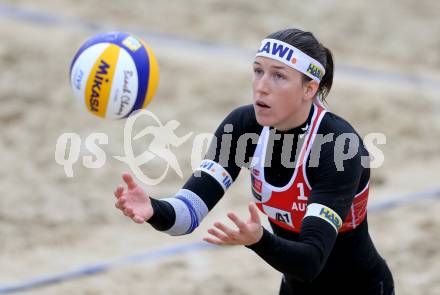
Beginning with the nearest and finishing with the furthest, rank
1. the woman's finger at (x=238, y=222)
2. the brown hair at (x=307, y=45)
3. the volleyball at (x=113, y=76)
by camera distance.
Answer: the woman's finger at (x=238, y=222), the brown hair at (x=307, y=45), the volleyball at (x=113, y=76)

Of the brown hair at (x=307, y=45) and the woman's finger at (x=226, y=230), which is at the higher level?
the brown hair at (x=307, y=45)

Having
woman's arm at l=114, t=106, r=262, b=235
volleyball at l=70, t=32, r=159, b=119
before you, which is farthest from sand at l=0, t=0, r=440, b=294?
woman's arm at l=114, t=106, r=262, b=235

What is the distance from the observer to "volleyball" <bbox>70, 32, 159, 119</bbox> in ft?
15.0

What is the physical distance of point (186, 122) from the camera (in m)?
8.79

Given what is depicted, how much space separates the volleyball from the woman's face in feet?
4.28

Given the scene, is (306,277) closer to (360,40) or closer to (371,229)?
(371,229)

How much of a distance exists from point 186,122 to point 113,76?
13.8 feet

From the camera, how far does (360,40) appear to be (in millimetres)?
11742

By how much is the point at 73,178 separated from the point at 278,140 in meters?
4.55

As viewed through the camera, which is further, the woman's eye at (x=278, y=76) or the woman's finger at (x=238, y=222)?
the woman's eye at (x=278, y=76)

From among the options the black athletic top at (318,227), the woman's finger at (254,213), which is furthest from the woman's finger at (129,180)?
the woman's finger at (254,213)

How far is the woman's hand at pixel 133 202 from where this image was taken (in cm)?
330

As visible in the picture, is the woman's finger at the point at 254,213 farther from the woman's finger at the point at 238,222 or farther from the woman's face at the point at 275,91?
the woman's face at the point at 275,91

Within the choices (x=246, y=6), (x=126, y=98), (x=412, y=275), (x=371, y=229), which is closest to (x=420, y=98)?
(x=246, y=6)
